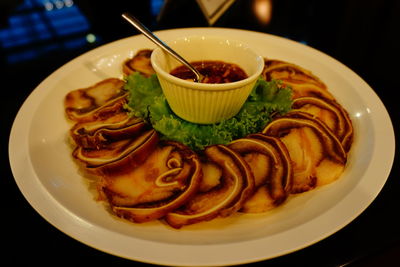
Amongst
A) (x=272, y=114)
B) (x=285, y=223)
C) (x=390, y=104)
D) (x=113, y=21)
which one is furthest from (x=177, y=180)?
(x=113, y=21)

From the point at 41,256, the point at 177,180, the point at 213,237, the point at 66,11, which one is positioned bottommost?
the point at 66,11

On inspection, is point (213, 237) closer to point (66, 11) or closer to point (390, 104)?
point (390, 104)

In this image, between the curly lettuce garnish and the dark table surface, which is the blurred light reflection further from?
the curly lettuce garnish

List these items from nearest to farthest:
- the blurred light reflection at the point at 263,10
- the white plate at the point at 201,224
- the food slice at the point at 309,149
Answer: the white plate at the point at 201,224 < the food slice at the point at 309,149 < the blurred light reflection at the point at 263,10

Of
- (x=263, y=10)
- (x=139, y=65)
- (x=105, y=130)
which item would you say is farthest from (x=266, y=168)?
(x=263, y=10)

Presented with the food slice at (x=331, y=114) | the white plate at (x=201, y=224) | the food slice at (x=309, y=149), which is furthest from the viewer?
the food slice at (x=331, y=114)

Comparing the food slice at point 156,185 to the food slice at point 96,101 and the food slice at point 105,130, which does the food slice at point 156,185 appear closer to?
the food slice at point 105,130

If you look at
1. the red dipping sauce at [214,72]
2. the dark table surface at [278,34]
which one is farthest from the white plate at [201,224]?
the red dipping sauce at [214,72]

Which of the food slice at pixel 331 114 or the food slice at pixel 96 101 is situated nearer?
the food slice at pixel 331 114
